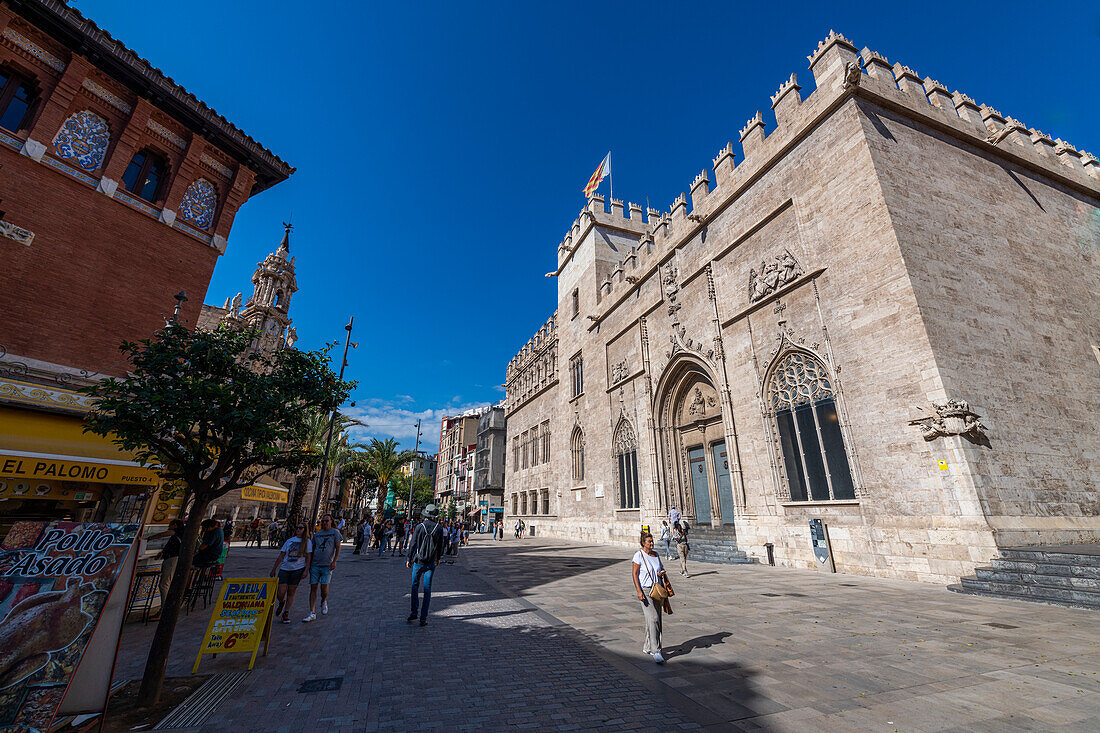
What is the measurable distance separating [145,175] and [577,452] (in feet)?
84.2

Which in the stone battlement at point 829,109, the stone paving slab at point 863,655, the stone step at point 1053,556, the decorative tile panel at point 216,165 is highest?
the stone battlement at point 829,109

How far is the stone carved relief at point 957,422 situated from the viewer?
9.91 meters

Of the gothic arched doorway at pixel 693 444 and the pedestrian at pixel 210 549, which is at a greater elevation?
the gothic arched doorway at pixel 693 444

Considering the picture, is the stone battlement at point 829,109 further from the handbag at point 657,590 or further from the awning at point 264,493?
the awning at point 264,493

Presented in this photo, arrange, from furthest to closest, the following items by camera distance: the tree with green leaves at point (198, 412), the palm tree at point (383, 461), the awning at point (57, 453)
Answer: the palm tree at point (383, 461) < the awning at point (57, 453) < the tree with green leaves at point (198, 412)

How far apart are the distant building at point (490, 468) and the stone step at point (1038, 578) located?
4580cm

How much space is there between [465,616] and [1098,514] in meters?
16.2

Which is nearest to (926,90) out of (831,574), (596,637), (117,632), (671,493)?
(831,574)

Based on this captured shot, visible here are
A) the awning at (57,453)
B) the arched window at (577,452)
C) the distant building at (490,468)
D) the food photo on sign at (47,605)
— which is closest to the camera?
the food photo on sign at (47,605)

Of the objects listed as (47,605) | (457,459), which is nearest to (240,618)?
(47,605)

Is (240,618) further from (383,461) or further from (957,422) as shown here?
(383,461)

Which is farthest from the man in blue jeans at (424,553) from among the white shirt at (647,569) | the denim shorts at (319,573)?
the white shirt at (647,569)

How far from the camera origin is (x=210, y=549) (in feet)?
28.6

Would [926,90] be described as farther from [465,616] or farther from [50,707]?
[50,707]
